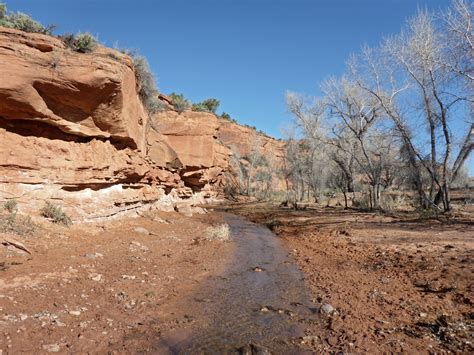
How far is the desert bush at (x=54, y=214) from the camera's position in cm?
898

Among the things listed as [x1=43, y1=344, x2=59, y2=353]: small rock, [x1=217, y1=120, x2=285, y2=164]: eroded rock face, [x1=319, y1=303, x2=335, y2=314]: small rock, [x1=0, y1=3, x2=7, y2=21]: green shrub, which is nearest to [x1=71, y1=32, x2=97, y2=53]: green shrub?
[x1=0, y1=3, x2=7, y2=21]: green shrub

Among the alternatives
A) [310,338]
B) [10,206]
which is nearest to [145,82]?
[10,206]

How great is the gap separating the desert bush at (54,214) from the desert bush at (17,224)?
0.81 metres

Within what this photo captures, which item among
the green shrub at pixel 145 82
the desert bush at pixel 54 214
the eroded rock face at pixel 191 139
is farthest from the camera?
the eroded rock face at pixel 191 139

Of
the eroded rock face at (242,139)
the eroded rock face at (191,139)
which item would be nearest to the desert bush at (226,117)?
the eroded rock face at (242,139)

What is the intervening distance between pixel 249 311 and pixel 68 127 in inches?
310

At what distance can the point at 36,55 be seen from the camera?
359 inches

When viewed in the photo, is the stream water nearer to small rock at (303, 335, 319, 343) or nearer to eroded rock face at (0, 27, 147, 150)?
small rock at (303, 335, 319, 343)

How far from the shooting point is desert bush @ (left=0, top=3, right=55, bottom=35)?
986 centimetres

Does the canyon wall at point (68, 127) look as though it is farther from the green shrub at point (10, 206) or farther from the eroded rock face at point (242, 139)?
the eroded rock face at point (242, 139)

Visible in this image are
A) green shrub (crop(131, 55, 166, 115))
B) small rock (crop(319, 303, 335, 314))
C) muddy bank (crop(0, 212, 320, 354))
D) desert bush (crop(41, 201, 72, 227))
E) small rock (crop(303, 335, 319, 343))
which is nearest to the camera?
muddy bank (crop(0, 212, 320, 354))

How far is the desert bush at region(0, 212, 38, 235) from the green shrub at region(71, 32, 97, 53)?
215 inches

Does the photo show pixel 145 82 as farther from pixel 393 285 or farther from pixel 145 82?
pixel 393 285

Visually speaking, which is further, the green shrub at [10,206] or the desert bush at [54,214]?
the desert bush at [54,214]
